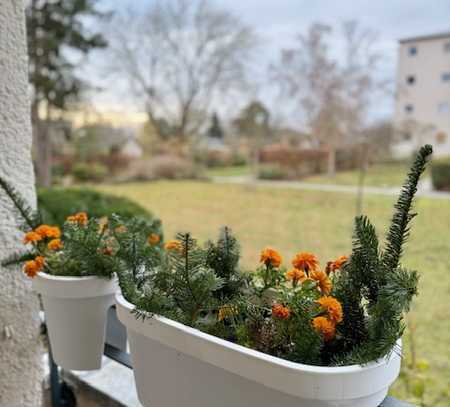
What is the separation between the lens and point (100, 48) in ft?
15.8

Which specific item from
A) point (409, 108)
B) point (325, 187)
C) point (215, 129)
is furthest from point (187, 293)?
point (215, 129)

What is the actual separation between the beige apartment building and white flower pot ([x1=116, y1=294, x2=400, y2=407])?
2.43m

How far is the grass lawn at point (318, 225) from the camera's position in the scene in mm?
1804

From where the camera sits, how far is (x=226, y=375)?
1.29 feet

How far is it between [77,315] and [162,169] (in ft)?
22.5

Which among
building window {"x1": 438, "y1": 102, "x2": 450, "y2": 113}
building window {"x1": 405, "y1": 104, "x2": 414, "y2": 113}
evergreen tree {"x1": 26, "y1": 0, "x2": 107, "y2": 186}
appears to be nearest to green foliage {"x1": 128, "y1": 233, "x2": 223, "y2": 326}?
building window {"x1": 438, "y1": 102, "x2": 450, "y2": 113}

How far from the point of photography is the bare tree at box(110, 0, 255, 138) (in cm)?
586

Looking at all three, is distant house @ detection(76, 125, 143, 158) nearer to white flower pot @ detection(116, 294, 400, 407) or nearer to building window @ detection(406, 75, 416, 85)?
building window @ detection(406, 75, 416, 85)

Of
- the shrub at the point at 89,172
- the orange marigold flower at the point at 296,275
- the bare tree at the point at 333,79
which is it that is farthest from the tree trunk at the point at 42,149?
the orange marigold flower at the point at 296,275

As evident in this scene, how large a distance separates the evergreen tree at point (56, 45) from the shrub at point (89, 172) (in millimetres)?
1873

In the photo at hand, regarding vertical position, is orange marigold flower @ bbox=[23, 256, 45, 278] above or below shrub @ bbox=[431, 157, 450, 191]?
above

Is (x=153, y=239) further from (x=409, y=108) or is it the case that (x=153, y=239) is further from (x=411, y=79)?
(x=409, y=108)

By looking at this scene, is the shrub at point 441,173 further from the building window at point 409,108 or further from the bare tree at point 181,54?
the bare tree at point 181,54

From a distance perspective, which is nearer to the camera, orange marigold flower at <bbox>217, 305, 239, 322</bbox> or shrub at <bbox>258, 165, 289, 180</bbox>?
orange marigold flower at <bbox>217, 305, 239, 322</bbox>
